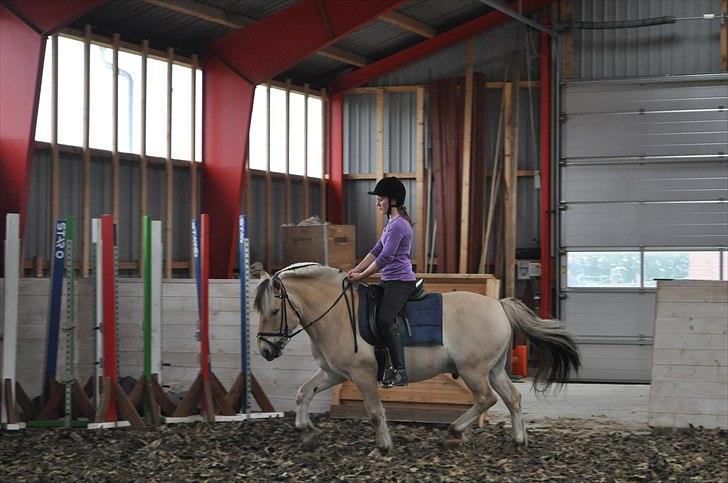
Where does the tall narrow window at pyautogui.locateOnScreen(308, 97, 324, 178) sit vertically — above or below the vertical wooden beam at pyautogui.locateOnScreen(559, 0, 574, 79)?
below

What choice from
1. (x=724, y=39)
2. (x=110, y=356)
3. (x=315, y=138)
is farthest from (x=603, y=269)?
(x=110, y=356)

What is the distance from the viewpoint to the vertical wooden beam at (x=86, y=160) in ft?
45.4

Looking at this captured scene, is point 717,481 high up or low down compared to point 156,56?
down

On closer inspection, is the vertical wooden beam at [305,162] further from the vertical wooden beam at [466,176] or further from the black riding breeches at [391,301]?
the black riding breeches at [391,301]

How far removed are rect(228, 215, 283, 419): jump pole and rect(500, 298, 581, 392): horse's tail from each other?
2743 mm

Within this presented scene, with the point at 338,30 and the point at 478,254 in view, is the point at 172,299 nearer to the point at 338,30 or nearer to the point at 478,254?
the point at 338,30

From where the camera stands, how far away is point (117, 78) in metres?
14.4

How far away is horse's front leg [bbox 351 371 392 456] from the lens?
8413 millimetres

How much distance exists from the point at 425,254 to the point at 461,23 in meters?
4.28

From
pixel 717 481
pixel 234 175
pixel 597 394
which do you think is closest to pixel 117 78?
pixel 234 175

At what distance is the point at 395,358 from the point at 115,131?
7.50 m

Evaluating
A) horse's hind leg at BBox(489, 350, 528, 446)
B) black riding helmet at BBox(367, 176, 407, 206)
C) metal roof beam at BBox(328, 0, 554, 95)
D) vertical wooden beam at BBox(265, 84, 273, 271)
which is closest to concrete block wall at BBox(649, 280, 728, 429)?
horse's hind leg at BBox(489, 350, 528, 446)

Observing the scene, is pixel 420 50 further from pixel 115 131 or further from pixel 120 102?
pixel 115 131

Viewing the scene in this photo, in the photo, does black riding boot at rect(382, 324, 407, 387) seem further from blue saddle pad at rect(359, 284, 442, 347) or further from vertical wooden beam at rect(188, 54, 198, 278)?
vertical wooden beam at rect(188, 54, 198, 278)
